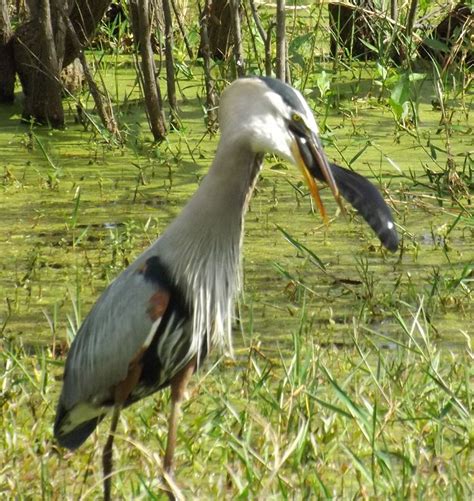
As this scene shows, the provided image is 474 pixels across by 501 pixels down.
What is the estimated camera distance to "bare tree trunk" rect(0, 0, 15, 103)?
696cm

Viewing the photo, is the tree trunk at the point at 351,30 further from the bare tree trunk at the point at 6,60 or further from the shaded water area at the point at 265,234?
the bare tree trunk at the point at 6,60

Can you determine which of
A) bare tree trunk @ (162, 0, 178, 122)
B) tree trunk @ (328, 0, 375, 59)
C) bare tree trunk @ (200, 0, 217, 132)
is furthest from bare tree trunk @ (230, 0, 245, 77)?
tree trunk @ (328, 0, 375, 59)

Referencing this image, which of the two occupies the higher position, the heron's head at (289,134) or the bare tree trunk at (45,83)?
the heron's head at (289,134)

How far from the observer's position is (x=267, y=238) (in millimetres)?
5090

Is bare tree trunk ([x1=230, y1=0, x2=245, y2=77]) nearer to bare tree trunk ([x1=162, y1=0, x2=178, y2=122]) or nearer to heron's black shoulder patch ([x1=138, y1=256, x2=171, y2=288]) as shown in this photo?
bare tree trunk ([x1=162, y1=0, x2=178, y2=122])

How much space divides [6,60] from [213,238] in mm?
4376

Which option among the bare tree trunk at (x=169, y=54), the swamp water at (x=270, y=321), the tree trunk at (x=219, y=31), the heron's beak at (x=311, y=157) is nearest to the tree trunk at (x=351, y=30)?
the tree trunk at (x=219, y=31)

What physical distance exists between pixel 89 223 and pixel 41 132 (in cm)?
158

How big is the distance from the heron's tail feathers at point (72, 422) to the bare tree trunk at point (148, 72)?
3.29 metres

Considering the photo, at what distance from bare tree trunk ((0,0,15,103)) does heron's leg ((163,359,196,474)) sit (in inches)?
168

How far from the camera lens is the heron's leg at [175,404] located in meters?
2.99

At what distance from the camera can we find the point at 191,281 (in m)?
3.02

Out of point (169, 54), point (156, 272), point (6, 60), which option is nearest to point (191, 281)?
point (156, 272)

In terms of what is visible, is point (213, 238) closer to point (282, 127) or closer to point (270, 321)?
point (282, 127)
